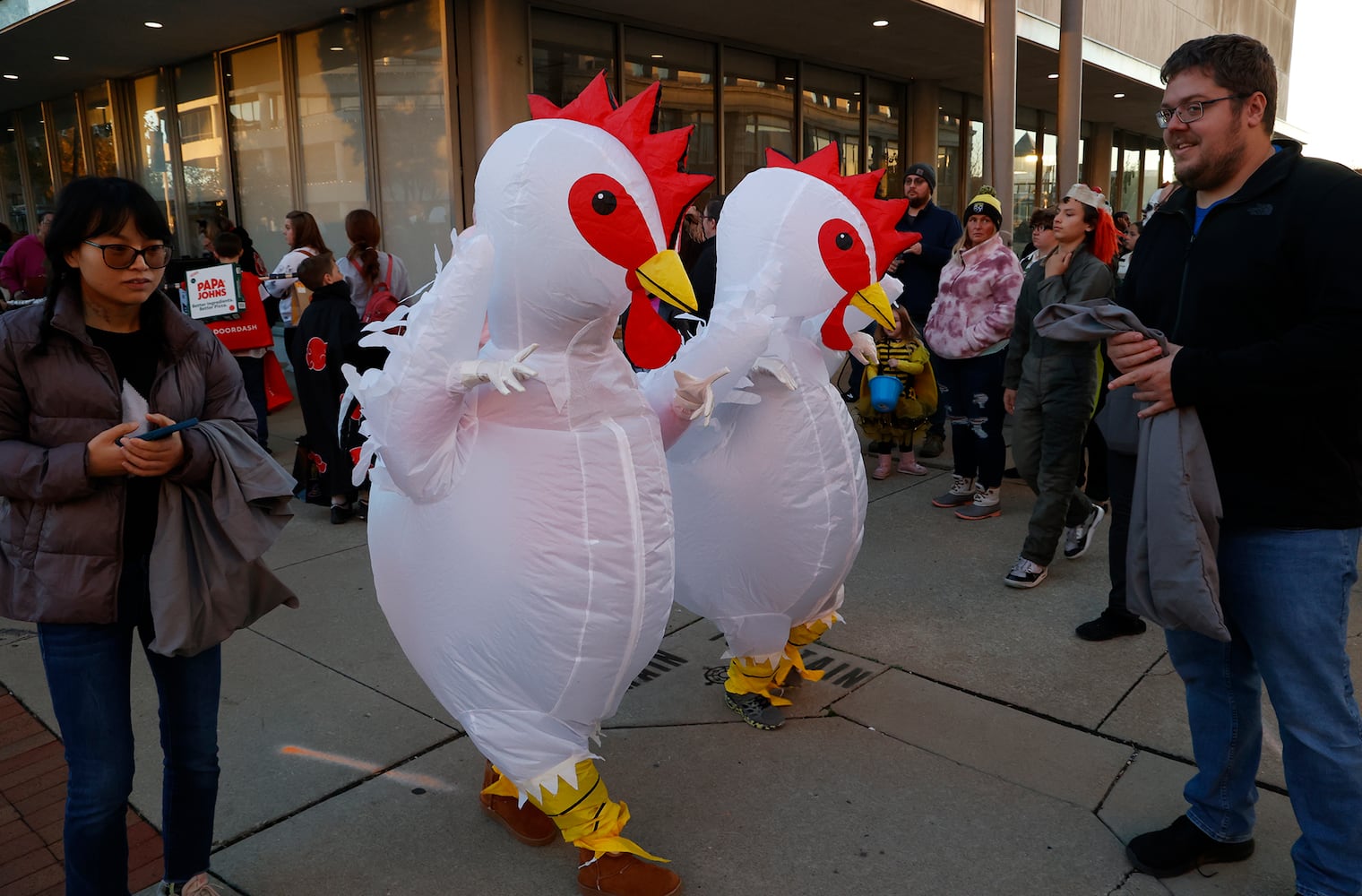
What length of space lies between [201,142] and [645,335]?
12.5 metres

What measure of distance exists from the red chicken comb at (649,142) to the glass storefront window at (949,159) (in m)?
13.7

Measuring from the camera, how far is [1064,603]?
4.46 meters

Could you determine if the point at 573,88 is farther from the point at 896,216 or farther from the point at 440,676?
the point at 440,676

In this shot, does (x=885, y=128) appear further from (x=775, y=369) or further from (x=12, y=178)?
(x=12, y=178)

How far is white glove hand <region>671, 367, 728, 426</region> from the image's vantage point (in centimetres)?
262

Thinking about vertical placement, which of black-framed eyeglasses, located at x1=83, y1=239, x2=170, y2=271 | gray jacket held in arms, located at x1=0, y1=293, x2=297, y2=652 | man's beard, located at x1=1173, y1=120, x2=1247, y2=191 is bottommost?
gray jacket held in arms, located at x1=0, y1=293, x2=297, y2=652

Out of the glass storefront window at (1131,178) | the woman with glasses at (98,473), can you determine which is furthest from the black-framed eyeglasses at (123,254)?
the glass storefront window at (1131,178)

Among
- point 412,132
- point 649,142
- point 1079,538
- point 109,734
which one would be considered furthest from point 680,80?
point 109,734

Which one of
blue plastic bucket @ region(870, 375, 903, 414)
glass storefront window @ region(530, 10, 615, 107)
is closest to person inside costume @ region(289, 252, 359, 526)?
blue plastic bucket @ region(870, 375, 903, 414)

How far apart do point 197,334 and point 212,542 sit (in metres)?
0.50

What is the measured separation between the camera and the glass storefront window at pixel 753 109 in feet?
38.3

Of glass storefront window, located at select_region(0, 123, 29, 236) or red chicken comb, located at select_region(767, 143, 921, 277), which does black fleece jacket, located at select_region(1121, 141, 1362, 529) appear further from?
glass storefront window, located at select_region(0, 123, 29, 236)

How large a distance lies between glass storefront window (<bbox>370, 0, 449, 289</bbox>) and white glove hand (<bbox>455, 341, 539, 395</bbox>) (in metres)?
7.57

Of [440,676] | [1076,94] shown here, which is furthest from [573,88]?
[440,676]
